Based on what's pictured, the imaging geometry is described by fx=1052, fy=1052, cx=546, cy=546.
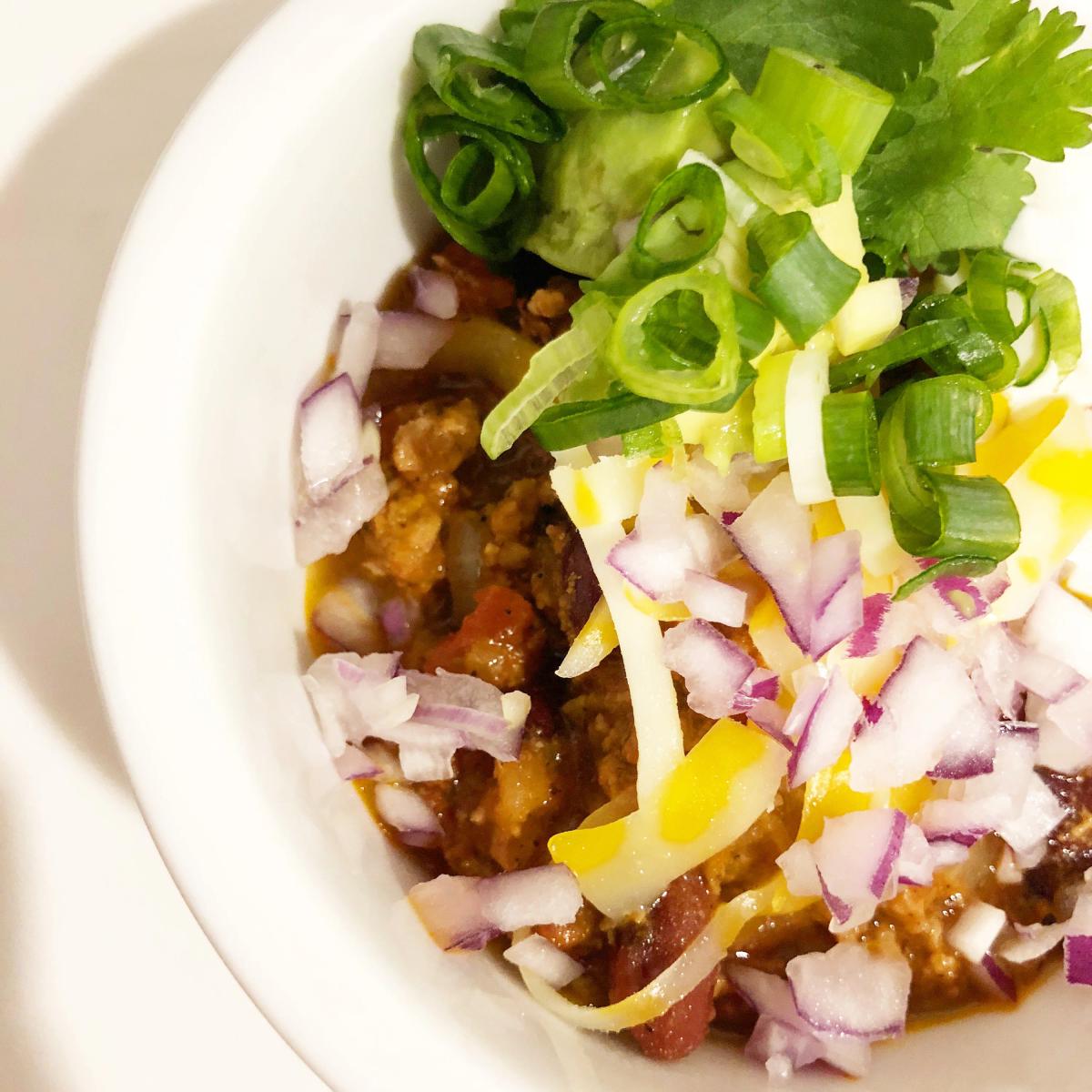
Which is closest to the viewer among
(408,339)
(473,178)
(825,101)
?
(825,101)

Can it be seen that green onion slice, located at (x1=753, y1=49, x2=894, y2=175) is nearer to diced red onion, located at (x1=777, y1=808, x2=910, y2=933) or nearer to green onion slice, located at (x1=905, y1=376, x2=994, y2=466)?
green onion slice, located at (x1=905, y1=376, x2=994, y2=466)

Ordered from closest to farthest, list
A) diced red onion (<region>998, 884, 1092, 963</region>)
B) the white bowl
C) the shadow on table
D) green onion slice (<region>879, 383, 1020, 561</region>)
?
the white bowl < green onion slice (<region>879, 383, 1020, 561</region>) < diced red onion (<region>998, 884, 1092, 963</region>) < the shadow on table

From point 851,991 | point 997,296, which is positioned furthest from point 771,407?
point 851,991

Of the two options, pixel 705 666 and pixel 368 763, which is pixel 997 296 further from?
pixel 368 763

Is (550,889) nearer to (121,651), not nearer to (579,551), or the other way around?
(579,551)

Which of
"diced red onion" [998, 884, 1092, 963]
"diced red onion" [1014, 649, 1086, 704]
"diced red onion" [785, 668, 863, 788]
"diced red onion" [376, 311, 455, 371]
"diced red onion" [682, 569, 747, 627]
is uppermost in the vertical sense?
"diced red onion" [376, 311, 455, 371]

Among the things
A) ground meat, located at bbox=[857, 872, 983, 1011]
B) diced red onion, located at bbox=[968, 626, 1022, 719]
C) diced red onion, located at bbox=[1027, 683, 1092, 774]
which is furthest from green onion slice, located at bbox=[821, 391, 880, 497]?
ground meat, located at bbox=[857, 872, 983, 1011]

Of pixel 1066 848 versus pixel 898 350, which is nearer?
pixel 898 350
